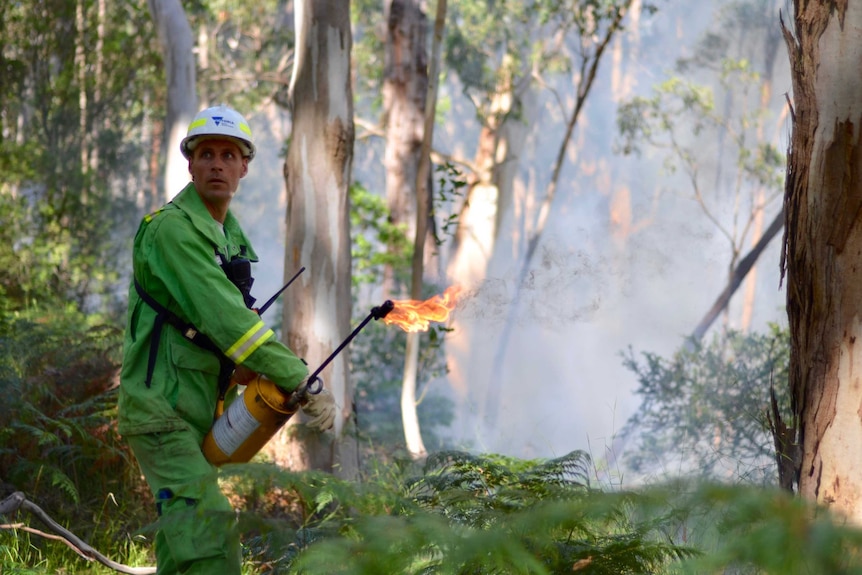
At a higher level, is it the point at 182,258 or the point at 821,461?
the point at 182,258

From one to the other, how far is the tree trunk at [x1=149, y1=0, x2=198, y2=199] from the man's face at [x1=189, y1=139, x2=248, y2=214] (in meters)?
6.07

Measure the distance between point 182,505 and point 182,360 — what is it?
1.61 feet

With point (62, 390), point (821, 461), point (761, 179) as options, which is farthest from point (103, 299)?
point (821, 461)

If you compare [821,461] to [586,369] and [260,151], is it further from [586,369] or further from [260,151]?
[260,151]

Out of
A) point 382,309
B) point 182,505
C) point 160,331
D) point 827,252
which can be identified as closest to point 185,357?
point 160,331

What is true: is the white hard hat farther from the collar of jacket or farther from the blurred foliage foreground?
the blurred foliage foreground

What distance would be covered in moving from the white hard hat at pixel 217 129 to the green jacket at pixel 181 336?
0.83 ft

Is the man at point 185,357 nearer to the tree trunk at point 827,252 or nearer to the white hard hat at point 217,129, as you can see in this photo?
the white hard hat at point 217,129

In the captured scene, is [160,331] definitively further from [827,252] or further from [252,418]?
[827,252]

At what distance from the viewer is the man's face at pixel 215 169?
3.38 m

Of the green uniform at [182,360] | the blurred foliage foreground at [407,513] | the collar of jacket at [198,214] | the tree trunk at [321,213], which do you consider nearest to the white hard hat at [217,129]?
the collar of jacket at [198,214]

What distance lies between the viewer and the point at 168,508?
2975 mm

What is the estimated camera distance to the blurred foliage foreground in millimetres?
1913

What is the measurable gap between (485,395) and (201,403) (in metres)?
20.4
